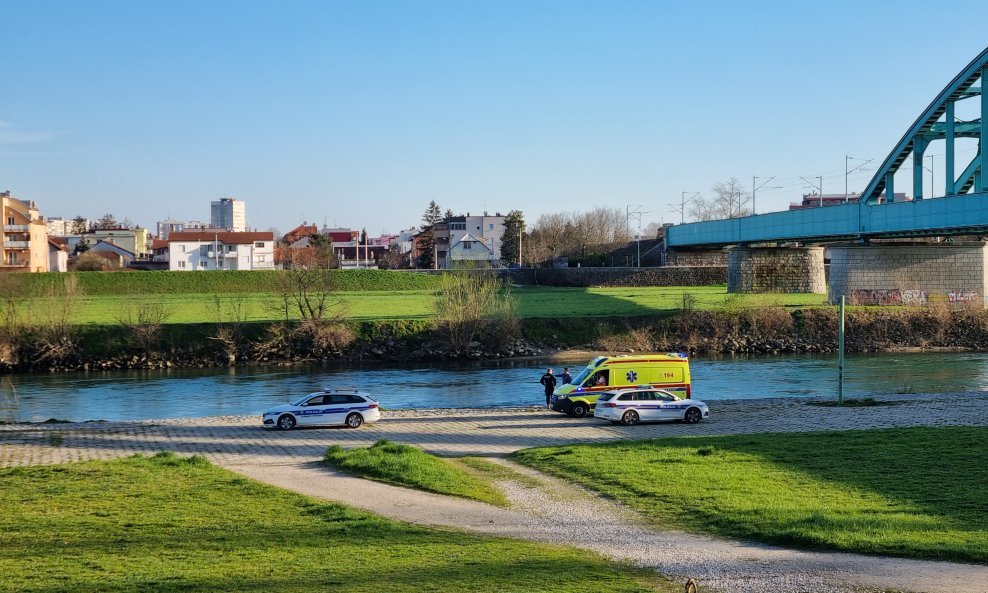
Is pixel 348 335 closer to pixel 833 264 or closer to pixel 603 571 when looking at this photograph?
pixel 833 264

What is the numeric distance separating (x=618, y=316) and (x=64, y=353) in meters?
36.3

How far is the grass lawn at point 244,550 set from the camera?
13.3 m

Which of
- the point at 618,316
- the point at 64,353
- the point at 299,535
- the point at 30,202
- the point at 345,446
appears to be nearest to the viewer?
the point at 299,535

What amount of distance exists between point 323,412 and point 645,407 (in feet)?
34.1

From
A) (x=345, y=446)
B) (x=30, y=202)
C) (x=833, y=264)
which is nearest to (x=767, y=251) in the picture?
(x=833, y=264)

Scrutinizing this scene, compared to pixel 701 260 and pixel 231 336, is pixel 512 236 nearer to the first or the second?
pixel 701 260

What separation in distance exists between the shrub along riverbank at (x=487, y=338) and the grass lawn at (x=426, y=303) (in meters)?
2.50

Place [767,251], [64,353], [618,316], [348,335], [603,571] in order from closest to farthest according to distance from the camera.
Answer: [603,571] < [64,353] < [348,335] < [618,316] < [767,251]

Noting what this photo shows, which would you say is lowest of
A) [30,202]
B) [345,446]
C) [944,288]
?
[345,446]

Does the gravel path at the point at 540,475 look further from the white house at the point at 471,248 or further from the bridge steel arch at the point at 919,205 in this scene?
the white house at the point at 471,248

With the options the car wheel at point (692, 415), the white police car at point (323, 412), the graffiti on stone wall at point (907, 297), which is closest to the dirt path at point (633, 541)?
the white police car at point (323, 412)

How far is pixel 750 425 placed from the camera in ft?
Answer: 104

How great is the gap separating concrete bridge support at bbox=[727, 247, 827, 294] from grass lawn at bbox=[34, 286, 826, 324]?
9.88 feet

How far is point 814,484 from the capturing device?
20750 millimetres
